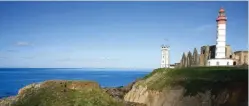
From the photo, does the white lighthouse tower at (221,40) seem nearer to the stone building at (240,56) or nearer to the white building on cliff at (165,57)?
the stone building at (240,56)

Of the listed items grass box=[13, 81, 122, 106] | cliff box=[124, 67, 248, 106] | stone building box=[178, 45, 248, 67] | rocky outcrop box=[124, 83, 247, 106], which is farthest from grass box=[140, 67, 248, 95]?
stone building box=[178, 45, 248, 67]

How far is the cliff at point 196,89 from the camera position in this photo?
106ft

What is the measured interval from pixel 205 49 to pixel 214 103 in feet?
172

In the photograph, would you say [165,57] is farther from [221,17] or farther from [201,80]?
[201,80]

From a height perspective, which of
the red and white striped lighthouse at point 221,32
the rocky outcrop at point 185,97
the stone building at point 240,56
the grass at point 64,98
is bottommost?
the rocky outcrop at point 185,97

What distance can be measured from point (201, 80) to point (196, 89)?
2.36 meters

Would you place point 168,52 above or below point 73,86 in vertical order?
above

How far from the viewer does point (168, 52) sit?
9606cm

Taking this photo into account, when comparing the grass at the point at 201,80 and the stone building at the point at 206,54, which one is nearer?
the grass at the point at 201,80

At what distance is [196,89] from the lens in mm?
37469

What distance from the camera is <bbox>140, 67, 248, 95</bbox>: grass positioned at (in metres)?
34.9

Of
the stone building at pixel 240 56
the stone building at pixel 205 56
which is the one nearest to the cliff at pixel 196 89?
the stone building at pixel 240 56

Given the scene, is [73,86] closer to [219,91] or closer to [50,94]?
[50,94]

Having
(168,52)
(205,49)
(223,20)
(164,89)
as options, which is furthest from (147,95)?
(168,52)
